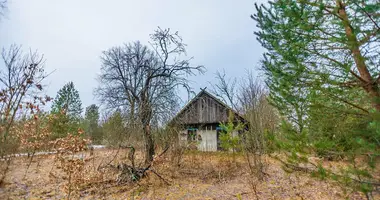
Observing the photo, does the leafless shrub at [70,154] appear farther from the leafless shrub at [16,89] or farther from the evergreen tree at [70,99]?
the evergreen tree at [70,99]

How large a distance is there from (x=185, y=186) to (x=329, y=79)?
4722 mm

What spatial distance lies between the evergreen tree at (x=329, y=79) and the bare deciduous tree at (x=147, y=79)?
542 cm

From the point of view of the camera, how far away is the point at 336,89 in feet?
9.01

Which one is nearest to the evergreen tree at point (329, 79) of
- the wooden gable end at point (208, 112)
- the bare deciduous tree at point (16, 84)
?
the bare deciduous tree at point (16, 84)

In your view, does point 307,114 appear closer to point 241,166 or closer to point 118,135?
point 241,166

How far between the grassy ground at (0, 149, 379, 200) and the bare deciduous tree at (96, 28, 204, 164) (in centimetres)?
131

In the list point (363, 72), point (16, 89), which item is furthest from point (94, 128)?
point (363, 72)

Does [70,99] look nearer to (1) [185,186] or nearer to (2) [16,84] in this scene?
(2) [16,84]

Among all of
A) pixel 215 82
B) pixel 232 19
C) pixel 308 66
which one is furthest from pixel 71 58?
pixel 308 66

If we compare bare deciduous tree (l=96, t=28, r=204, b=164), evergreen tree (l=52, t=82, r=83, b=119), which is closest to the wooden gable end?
bare deciduous tree (l=96, t=28, r=204, b=164)

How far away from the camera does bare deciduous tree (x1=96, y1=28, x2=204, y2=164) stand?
313 inches

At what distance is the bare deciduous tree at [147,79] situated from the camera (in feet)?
26.1

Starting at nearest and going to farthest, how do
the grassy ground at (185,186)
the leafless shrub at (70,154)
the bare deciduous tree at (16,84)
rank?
the bare deciduous tree at (16,84) < the leafless shrub at (70,154) < the grassy ground at (185,186)

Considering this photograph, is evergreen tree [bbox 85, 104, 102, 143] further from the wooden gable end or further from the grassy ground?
the wooden gable end
